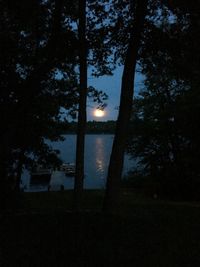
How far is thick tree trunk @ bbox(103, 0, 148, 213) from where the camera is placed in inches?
414

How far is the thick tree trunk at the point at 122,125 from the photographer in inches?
414

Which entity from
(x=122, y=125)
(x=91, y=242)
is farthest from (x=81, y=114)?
(x=91, y=242)

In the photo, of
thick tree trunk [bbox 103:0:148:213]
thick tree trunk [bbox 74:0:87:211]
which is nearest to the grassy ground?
thick tree trunk [bbox 103:0:148:213]

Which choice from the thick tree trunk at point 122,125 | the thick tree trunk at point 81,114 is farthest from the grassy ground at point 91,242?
the thick tree trunk at point 81,114

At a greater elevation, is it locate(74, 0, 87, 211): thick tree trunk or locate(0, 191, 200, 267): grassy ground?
locate(74, 0, 87, 211): thick tree trunk

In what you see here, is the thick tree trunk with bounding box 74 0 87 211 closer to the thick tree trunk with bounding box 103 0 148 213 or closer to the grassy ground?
the thick tree trunk with bounding box 103 0 148 213

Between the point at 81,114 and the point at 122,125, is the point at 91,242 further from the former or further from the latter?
the point at 81,114

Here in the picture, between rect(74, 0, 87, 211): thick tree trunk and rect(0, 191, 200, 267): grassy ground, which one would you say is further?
rect(74, 0, 87, 211): thick tree trunk

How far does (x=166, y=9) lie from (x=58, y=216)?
A: 7281 millimetres

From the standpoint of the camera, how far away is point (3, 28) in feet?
40.1

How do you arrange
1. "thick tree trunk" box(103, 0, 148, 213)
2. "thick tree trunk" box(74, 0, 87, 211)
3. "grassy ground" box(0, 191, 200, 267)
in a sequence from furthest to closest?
"thick tree trunk" box(74, 0, 87, 211)
"thick tree trunk" box(103, 0, 148, 213)
"grassy ground" box(0, 191, 200, 267)

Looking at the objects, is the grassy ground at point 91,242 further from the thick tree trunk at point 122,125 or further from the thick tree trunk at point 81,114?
the thick tree trunk at point 81,114

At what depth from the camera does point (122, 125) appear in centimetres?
1057

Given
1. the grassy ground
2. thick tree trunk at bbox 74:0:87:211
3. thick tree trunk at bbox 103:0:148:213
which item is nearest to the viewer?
the grassy ground
